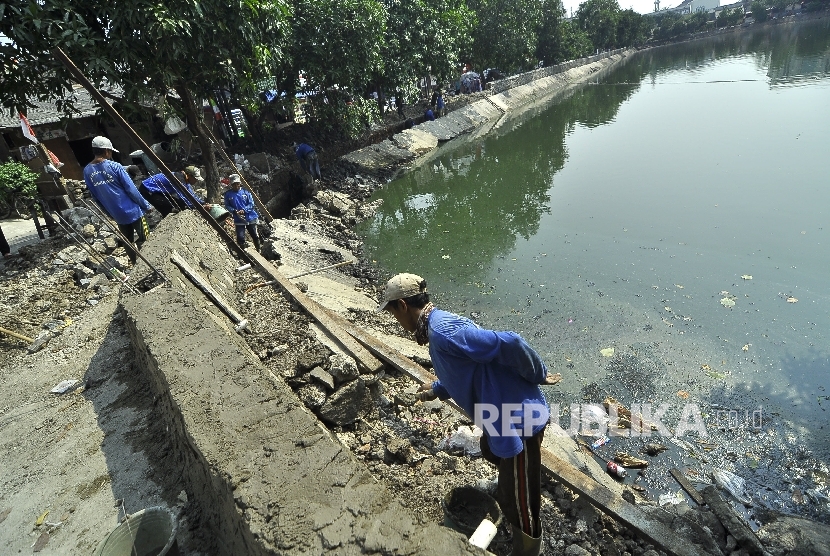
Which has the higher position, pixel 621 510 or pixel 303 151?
pixel 303 151

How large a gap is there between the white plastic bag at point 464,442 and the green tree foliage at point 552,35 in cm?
4087

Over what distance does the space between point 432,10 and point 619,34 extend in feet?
183

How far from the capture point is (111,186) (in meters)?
5.97

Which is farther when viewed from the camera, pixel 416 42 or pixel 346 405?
pixel 416 42

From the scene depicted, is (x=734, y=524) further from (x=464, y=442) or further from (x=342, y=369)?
(x=342, y=369)

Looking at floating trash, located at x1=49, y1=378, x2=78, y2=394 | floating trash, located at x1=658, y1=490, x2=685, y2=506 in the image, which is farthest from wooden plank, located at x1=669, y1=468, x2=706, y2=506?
floating trash, located at x1=49, y1=378, x2=78, y2=394

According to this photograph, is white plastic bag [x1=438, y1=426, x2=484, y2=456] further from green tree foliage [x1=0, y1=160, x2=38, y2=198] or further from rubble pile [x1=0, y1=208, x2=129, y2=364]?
green tree foliage [x1=0, y1=160, x2=38, y2=198]

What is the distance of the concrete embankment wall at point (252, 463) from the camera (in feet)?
6.65

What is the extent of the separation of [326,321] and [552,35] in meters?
42.6

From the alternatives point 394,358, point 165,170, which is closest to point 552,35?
point 165,170

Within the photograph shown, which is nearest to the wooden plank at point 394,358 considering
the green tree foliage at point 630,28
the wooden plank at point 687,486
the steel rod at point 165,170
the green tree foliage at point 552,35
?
the wooden plank at point 687,486

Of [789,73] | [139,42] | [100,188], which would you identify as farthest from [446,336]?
[789,73]

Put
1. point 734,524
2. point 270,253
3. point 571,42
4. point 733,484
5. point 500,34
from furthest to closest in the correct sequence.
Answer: point 571,42 < point 500,34 < point 270,253 < point 733,484 < point 734,524

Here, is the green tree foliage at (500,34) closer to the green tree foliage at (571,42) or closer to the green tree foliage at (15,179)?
the green tree foliage at (571,42)
